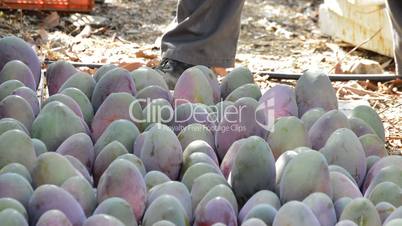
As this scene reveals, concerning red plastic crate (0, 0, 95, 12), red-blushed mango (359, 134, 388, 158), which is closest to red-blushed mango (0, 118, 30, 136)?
red-blushed mango (359, 134, 388, 158)

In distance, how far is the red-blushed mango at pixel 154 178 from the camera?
5.29 ft

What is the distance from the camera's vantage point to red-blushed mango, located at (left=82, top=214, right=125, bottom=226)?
1360mm

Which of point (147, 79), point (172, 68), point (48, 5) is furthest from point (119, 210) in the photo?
point (48, 5)

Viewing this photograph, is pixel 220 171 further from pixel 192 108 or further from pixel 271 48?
pixel 271 48

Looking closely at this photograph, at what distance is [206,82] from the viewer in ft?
6.91

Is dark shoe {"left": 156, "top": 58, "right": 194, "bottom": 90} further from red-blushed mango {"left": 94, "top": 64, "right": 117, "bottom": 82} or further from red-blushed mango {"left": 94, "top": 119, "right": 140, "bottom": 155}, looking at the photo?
red-blushed mango {"left": 94, "top": 119, "right": 140, "bottom": 155}

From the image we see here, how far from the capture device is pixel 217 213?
4.77ft

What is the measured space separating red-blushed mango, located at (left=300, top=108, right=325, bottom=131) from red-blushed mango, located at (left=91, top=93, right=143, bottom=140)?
1.29 ft

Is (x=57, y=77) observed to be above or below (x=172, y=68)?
above

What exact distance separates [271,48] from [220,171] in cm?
248

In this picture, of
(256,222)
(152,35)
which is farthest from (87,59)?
(256,222)

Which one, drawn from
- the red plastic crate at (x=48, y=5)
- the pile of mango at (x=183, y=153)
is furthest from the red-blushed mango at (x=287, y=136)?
the red plastic crate at (x=48, y=5)

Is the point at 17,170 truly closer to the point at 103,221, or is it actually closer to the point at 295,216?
the point at 103,221

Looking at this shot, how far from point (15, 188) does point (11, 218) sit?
152mm
